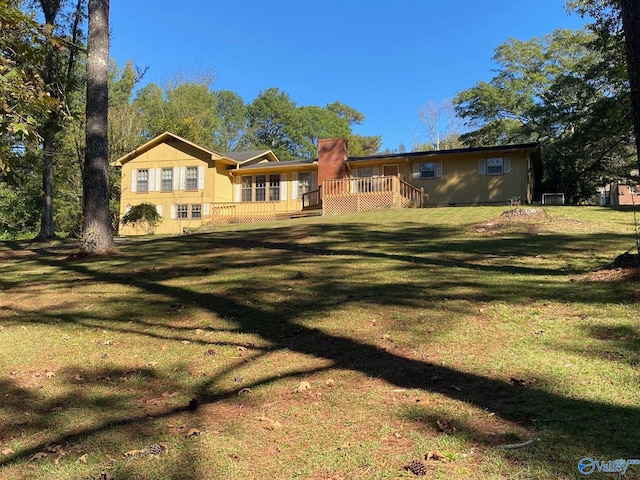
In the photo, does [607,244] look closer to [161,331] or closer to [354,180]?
[161,331]

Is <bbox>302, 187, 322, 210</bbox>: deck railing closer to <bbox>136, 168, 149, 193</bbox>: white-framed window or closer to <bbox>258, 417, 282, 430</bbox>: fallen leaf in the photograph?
<bbox>136, 168, 149, 193</bbox>: white-framed window

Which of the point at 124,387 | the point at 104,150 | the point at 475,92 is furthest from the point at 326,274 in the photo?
the point at 475,92

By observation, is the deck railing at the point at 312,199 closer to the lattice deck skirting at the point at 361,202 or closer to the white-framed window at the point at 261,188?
the white-framed window at the point at 261,188

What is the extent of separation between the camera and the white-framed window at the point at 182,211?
26.6 meters

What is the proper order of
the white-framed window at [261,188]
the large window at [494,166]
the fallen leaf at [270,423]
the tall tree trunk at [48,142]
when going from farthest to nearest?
the white-framed window at [261,188], the large window at [494,166], the tall tree trunk at [48,142], the fallen leaf at [270,423]

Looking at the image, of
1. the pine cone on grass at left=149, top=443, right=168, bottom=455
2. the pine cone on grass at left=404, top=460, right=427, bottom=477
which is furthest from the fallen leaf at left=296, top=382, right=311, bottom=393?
the pine cone on grass at left=404, top=460, right=427, bottom=477

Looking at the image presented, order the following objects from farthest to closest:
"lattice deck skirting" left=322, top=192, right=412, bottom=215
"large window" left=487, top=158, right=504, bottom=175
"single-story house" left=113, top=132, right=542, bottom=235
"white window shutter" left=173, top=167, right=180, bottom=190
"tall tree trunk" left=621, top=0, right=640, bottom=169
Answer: "white window shutter" left=173, top=167, right=180, bottom=190
"large window" left=487, top=158, right=504, bottom=175
"single-story house" left=113, top=132, right=542, bottom=235
"lattice deck skirting" left=322, top=192, right=412, bottom=215
"tall tree trunk" left=621, top=0, right=640, bottom=169

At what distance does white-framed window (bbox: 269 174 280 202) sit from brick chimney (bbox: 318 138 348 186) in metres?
3.07

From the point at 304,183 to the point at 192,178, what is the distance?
21.3 ft

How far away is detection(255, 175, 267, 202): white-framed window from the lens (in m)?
27.1

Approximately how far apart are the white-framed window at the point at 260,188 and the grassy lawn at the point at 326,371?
19.8 meters

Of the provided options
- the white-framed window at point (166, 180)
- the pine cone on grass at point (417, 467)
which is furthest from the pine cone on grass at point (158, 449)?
the white-framed window at point (166, 180)

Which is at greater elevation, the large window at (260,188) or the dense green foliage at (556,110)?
the dense green foliage at (556,110)

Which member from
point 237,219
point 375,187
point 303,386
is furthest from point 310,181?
point 303,386
